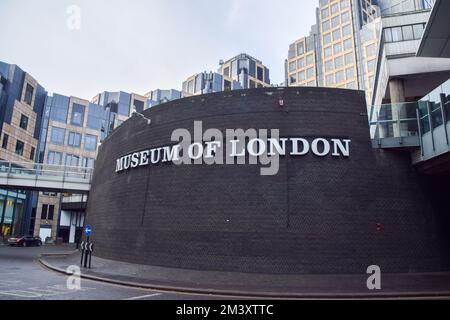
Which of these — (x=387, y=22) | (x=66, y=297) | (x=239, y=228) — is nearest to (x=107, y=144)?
(x=239, y=228)

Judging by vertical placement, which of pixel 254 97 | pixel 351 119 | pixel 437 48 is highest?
pixel 437 48

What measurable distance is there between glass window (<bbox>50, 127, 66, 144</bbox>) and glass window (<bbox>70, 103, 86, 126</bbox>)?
3.06 metres

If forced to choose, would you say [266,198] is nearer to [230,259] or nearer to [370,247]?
[230,259]

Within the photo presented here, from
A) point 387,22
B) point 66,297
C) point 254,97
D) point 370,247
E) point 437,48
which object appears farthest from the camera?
point 387,22

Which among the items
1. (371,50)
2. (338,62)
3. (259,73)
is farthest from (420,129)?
(259,73)

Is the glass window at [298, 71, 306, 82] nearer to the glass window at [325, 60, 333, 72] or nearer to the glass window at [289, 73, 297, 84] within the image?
the glass window at [289, 73, 297, 84]

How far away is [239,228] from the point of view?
55.7ft

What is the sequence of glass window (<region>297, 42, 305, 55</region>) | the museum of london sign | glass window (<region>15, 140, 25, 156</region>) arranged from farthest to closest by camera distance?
glass window (<region>297, 42, 305, 55</region>), glass window (<region>15, 140, 25, 156</region>), the museum of london sign

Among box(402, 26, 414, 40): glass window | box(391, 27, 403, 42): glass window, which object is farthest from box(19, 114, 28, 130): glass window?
box(402, 26, 414, 40): glass window

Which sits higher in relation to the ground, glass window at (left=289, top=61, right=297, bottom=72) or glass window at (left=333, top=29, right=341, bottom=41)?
glass window at (left=333, top=29, right=341, bottom=41)

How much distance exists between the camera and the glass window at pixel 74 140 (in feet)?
208

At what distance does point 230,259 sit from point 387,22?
21103mm

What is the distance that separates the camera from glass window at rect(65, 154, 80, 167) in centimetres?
6243

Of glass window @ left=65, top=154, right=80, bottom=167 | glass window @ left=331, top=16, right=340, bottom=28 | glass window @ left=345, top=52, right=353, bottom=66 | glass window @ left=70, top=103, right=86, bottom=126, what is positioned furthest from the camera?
glass window @ left=331, top=16, right=340, bottom=28
